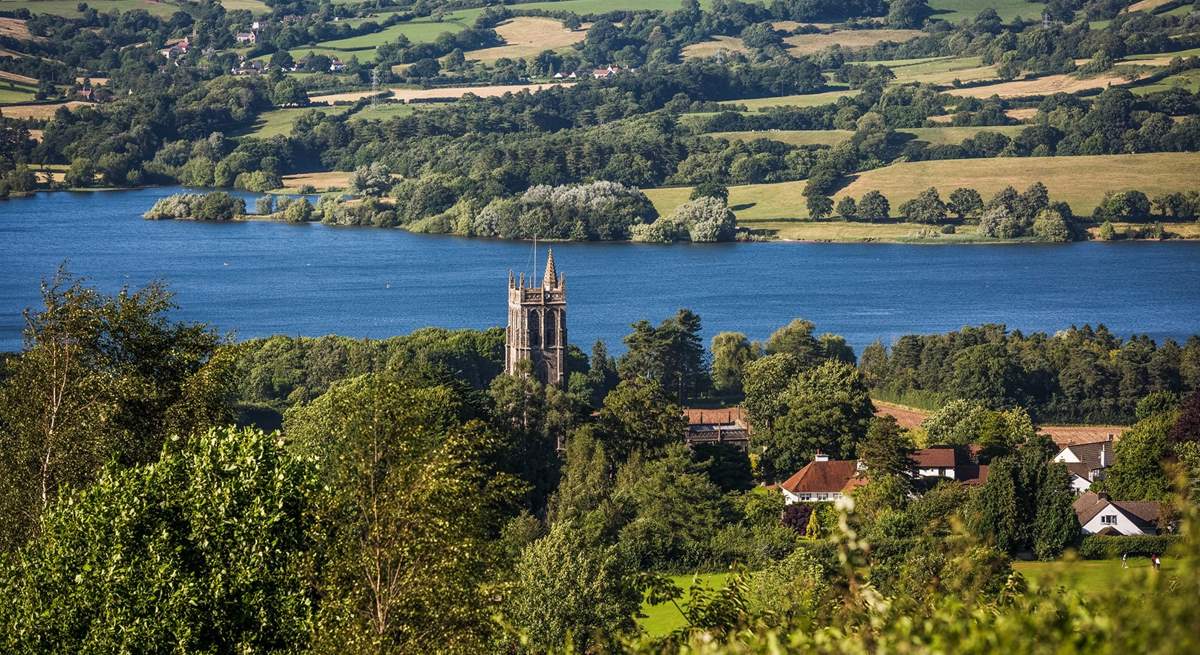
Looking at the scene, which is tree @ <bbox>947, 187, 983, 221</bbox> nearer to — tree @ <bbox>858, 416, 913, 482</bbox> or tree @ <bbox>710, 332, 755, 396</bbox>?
tree @ <bbox>710, 332, 755, 396</bbox>

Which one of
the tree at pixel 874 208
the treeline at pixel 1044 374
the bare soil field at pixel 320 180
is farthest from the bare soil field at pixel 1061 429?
the bare soil field at pixel 320 180

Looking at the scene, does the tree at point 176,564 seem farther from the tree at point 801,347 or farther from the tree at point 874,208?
the tree at point 874,208

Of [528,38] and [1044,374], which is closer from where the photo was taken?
[1044,374]

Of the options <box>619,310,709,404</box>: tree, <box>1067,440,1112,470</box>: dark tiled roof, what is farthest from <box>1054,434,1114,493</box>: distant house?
<box>619,310,709,404</box>: tree

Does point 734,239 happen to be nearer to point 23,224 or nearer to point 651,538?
point 23,224

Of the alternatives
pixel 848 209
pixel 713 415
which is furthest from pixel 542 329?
pixel 848 209

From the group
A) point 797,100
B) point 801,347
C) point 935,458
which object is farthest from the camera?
point 797,100

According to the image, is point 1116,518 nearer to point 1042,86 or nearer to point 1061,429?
point 1061,429
